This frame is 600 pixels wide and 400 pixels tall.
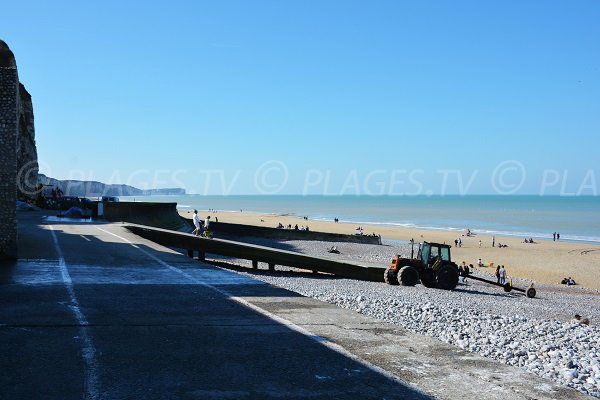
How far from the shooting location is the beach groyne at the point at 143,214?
3438 cm

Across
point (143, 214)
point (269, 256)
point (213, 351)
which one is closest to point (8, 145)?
point (213, 351)

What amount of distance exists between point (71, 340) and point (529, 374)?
5.29 m

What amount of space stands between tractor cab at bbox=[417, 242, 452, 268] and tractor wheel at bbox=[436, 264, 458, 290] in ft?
1.54

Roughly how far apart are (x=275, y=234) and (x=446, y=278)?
94.5ft

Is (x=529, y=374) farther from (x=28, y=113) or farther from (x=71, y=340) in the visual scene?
(x=28, y=113)

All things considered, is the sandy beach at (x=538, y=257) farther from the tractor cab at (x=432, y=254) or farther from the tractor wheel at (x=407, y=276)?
the tractor wheel at (x=407, y=276)

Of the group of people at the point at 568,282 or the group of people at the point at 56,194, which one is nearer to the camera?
the group of people at the point at 568,282

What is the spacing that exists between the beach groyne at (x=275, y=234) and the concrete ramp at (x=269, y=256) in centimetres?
2514

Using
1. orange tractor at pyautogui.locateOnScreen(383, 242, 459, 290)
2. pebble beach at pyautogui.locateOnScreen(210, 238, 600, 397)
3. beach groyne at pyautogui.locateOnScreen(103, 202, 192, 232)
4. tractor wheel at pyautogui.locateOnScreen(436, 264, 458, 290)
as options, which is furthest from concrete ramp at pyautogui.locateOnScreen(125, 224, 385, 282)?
beach groyne at pyautogui.locateOnScreen(103, 202, 192, 232)

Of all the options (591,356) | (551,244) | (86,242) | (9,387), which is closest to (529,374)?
(591,356)

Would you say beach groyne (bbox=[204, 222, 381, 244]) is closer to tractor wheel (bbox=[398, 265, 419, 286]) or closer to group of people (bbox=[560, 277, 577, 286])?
group of people (bbox=[560, 277, 577, 286])

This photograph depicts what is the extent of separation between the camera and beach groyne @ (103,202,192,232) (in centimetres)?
3438

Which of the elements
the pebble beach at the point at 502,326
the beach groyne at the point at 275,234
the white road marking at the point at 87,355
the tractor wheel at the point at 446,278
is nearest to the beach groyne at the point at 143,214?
the beach groyne at the point at 275,234

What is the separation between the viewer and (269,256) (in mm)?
21391
